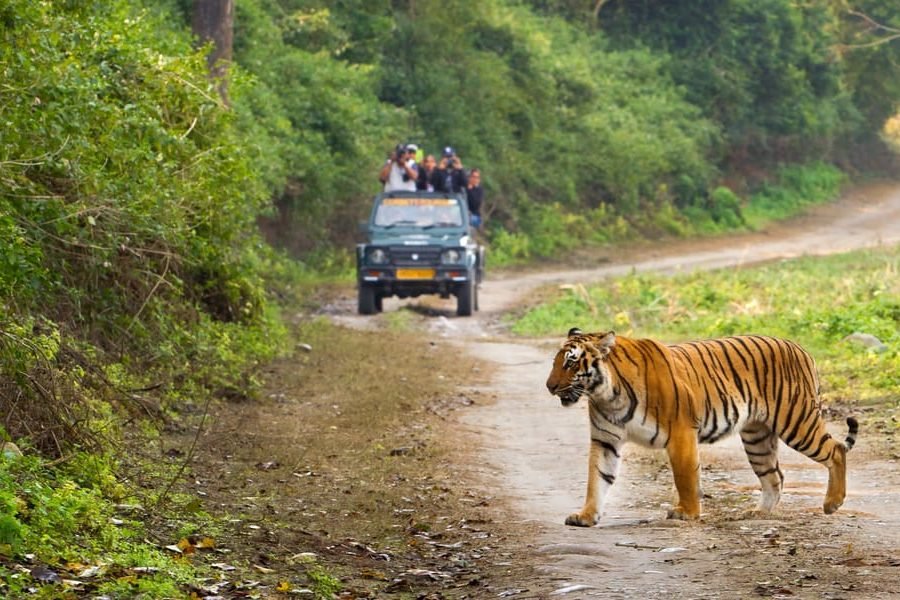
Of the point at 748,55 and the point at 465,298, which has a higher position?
the point at 748,55

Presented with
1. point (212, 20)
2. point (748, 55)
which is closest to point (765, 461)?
point (212, 20)

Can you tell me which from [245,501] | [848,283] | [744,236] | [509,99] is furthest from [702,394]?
[744,236]

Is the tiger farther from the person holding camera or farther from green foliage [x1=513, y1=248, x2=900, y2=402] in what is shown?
the person holding camera

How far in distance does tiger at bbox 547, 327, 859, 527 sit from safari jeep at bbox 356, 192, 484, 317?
1506 cm

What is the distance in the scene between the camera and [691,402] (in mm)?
9398

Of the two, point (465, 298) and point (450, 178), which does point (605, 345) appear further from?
point (450, 178)

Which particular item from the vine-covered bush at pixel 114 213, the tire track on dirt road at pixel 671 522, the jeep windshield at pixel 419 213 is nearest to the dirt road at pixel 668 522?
the tire track on dirt road at pixel 671 522

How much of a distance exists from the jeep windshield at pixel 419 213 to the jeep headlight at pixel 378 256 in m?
0.61

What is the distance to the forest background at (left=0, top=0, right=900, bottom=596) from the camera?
36.5 feet

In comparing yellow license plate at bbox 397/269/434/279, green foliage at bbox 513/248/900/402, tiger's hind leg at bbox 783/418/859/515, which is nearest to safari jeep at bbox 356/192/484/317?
yellow license plate at bbox 397/269/434/279

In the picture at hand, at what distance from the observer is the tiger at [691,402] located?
30.4ft

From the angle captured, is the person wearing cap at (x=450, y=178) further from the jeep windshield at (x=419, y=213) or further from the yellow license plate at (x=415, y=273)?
the yellow license plate at (x=415, y=273)

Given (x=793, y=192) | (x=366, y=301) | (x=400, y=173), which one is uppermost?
(x=400, y=173)

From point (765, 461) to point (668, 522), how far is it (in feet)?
3.57
